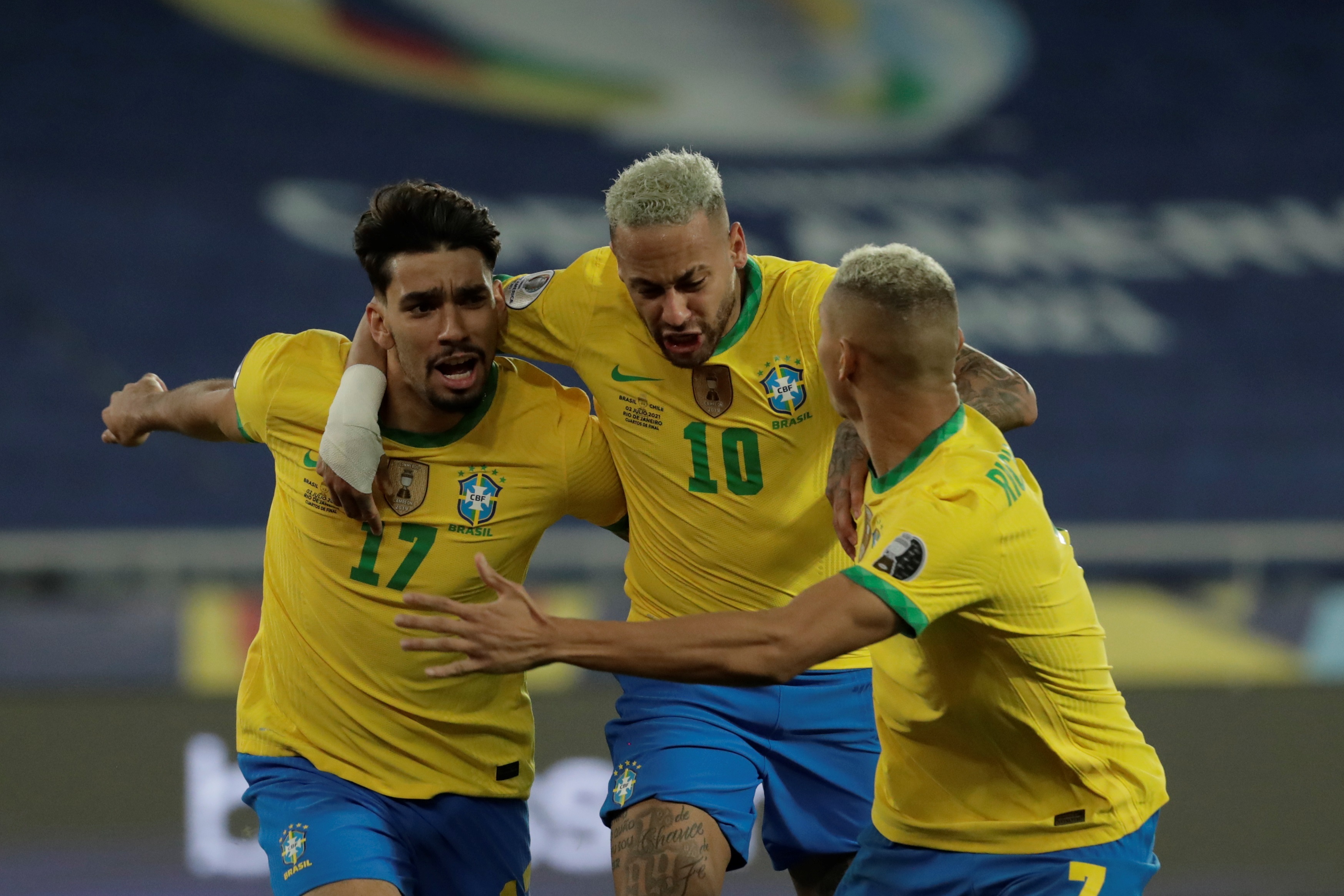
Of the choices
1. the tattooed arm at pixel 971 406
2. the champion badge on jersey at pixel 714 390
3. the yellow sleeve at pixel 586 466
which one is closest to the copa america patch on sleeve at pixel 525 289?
the yellow sleeve at pixel 586 466

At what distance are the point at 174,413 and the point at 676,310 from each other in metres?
1.34

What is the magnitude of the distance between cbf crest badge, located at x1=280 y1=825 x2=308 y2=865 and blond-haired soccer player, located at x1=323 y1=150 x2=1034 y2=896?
68 cm

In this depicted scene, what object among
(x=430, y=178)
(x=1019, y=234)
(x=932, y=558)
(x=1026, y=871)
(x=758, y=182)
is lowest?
(x=1026, y=871)

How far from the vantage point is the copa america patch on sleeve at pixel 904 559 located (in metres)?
2.42

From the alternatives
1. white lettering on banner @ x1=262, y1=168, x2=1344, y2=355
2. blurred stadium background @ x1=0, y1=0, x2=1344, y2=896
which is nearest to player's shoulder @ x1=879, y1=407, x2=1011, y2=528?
blurred stadium background @ x1=0, y1=0, x2=1344, y2=896

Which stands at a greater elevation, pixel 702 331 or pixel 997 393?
pixel 702 331

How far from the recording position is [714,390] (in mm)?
3424

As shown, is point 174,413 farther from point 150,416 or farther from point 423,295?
point 423,295

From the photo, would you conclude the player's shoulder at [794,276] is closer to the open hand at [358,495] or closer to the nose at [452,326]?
the nose at [452,326]

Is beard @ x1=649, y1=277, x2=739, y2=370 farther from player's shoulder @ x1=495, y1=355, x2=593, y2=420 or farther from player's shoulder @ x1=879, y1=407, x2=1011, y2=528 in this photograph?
player's shoulder @ x1=879, y1=407, x2=1011, y2=528

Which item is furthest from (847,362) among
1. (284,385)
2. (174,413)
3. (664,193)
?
(174,413)

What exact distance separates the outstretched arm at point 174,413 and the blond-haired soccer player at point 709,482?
49cm

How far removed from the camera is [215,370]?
10953 millimetres

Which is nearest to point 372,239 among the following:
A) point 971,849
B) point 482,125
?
point 971,849
